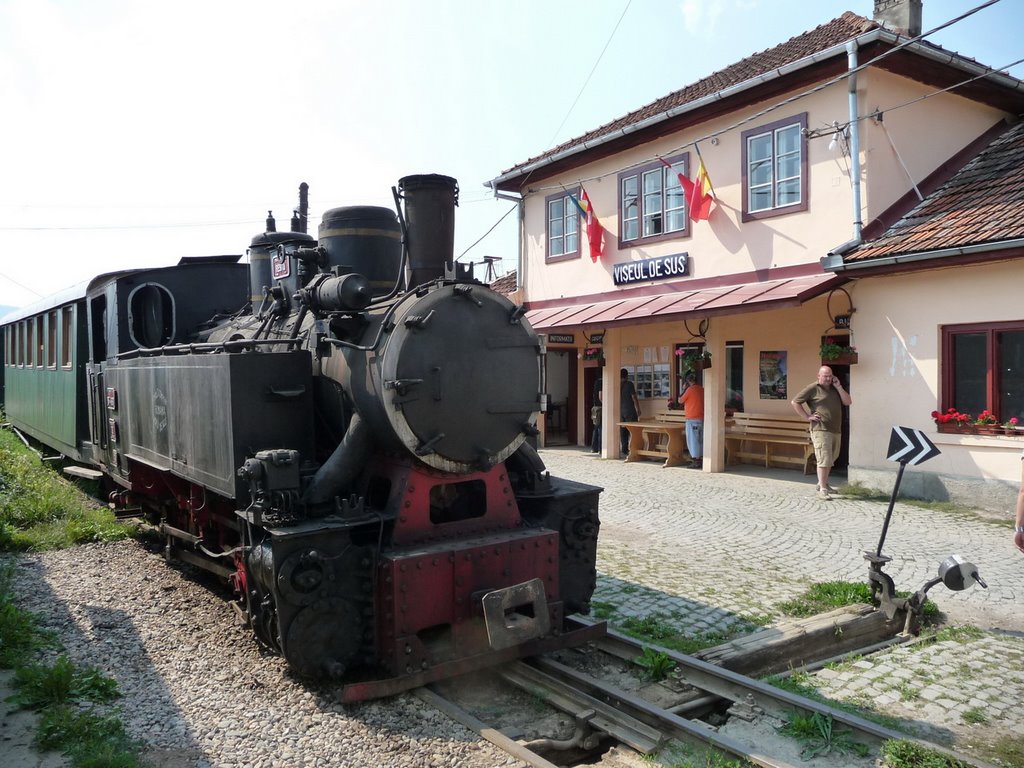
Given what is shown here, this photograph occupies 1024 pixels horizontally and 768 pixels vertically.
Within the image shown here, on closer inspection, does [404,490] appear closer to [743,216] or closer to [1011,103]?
[743,216]

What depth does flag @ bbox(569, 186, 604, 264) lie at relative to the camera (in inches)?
573

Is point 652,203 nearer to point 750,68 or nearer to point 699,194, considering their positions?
point 699,194

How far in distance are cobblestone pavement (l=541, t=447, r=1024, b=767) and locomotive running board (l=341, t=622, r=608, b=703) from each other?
0.95m

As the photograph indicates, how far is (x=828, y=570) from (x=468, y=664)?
396cm

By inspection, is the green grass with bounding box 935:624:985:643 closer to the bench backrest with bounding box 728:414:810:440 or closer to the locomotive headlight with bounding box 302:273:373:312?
the locomotive headlight with bounding box 302:273:373:312

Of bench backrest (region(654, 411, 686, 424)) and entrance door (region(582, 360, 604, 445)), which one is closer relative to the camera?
bench backrest (region(654, 411, 686, 424))

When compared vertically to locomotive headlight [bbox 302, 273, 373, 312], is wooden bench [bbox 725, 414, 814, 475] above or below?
below

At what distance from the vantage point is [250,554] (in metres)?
4.45

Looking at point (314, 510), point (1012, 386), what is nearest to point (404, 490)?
point (314, 510)

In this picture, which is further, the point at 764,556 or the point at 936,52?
the point at 936,52

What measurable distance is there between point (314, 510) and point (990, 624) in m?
4.75

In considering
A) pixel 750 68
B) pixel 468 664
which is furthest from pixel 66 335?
pixel 750 68

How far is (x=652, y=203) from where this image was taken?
45.0ft

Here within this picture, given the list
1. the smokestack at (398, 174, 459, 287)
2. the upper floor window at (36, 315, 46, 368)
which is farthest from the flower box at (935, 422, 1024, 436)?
the upper floor window at (36, 315, 46, 368)
